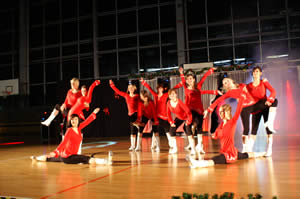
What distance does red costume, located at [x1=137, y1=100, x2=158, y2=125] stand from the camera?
6.12m

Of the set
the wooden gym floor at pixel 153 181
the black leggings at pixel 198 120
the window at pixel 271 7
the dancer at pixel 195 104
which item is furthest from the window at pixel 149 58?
the wooden gym floor at pixel 153 181

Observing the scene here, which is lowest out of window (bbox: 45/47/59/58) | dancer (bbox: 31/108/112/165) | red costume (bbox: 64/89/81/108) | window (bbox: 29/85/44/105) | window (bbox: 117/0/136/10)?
dancer (bbox: 31/108/112/165)

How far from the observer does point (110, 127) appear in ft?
37.5

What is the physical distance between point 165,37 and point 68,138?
9.61 m

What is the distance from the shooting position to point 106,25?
1386 centimetres

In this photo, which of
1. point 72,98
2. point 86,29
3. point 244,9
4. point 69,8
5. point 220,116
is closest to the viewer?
point 220,116

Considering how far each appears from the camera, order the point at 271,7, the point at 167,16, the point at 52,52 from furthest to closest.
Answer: the point at 52,52, the point at 167,16, the point at 271,7

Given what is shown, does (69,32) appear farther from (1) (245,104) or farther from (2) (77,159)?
(1) (245,104)

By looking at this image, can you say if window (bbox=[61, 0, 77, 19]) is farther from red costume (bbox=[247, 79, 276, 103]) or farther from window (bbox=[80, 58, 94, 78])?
red costume (bbox=[247, 79, 276, 103])

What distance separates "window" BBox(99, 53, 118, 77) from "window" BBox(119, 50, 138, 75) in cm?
35

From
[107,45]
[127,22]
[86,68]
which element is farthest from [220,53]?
[86,68]

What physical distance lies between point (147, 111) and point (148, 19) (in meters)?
8.23

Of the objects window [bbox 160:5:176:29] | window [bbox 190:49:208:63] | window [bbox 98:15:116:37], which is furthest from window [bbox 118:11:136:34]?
window [bbox 190:49:208:63]

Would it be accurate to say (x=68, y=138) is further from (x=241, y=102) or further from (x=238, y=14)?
(x=238, y=14)
